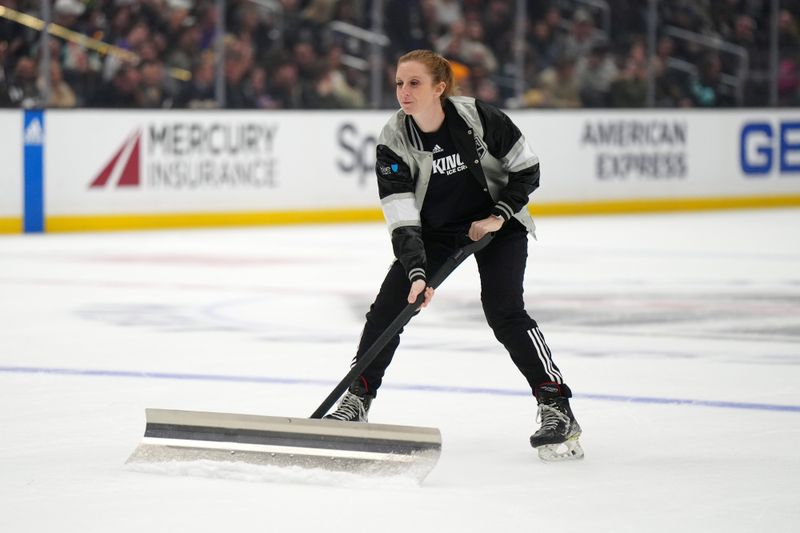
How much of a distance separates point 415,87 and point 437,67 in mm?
106

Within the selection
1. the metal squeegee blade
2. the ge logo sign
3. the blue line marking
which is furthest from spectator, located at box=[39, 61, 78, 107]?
the metal squeegee blade

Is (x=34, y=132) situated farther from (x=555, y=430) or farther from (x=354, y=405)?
(x=555, y=430)

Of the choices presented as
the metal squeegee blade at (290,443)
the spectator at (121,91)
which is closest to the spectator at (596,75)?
the spectator at (121,91)

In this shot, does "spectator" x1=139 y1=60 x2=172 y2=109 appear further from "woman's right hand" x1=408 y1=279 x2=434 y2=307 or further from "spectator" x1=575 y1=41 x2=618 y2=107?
"woman's right hand" x1=408 y1=279 x2=434 y2=307

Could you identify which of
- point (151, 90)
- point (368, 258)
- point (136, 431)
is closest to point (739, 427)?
point (136, 431)

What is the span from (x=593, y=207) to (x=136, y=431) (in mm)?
10579

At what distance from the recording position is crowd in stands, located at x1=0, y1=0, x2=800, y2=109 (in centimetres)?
1184

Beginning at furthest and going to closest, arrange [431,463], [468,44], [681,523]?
[468,44]
[431,463]
[681,523]

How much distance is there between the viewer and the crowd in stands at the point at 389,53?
466 inches

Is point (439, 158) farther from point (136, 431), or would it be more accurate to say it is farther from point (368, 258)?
point (368, 258)

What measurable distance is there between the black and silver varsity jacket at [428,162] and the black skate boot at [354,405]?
0.45 meters

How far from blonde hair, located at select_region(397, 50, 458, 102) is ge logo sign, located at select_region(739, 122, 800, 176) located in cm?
1180

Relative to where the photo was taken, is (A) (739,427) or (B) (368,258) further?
(B) (368,258)

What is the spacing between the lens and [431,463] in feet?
12.2
